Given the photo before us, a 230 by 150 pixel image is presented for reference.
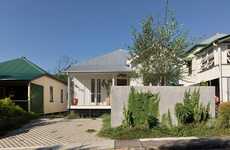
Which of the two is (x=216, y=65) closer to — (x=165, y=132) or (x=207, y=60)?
(x=207, y=60)

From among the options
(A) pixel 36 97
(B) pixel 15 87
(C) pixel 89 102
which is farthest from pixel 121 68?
(B) pixel 15 87

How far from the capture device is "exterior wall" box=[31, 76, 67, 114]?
28.5 metres

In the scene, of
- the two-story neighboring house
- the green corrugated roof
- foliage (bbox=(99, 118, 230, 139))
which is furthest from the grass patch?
the green corrugated roof

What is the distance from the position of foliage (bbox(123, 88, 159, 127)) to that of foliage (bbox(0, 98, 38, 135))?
246 inches

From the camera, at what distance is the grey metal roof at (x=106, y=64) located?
24.3 metres

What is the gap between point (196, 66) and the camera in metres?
28.7

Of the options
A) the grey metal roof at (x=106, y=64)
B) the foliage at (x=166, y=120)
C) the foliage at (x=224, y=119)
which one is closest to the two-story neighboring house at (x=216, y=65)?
the grey metal roof at (x=106, y=64)

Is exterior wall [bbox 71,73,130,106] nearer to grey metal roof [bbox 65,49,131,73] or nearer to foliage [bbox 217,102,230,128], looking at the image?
grey metal roof [bbox 65,49,131,73]

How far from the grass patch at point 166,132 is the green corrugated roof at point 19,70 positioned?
13.5 meters

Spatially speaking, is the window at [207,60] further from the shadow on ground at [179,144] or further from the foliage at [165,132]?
the shadow on ground at [179,144]

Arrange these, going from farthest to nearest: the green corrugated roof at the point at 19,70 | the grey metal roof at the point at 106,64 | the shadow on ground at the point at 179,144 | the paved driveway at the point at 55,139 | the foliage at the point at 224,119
Answer: 1. the green corrugated roof at the point at 19,70
2. the grey metal roof at the point at 106,64
3. the foliage at the point at 224,119
4. the paved driveway at the point at 55,139
5. the shadow on ground at the point at 179,144

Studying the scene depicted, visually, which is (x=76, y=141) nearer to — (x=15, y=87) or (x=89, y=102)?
(x=89, y=102)

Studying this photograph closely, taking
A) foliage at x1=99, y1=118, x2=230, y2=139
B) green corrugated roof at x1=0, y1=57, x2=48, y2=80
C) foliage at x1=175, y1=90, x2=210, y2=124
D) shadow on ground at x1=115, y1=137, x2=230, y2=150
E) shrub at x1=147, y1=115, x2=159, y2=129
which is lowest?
shadow on ground at x1=115, y1=137, x2=230, y2=150

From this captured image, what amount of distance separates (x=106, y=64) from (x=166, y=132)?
1288 cm
